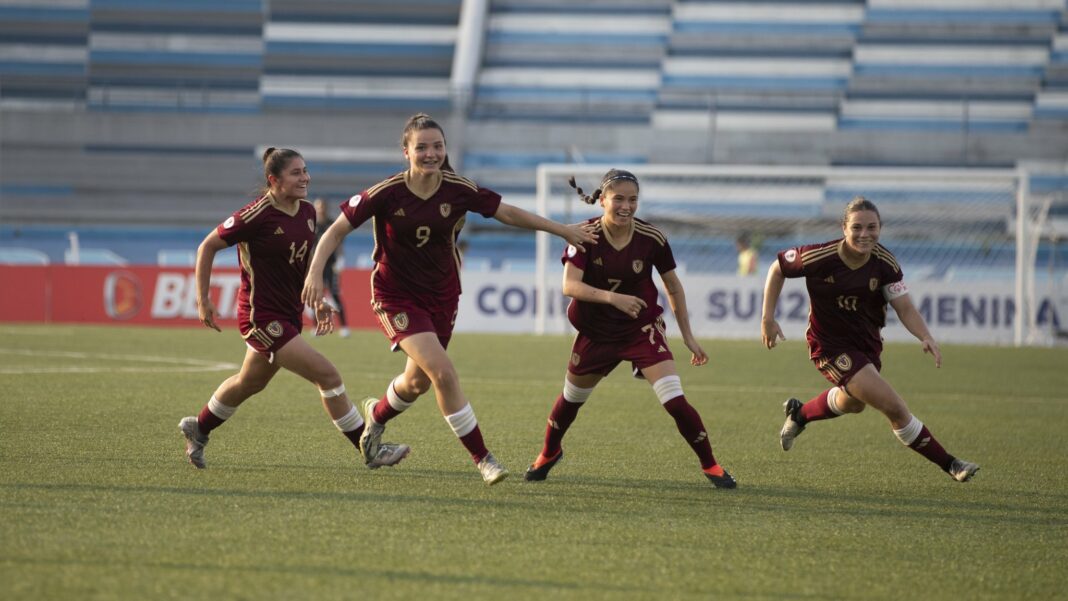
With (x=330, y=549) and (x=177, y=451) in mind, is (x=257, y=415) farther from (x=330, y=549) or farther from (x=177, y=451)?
(x=330, y=549)

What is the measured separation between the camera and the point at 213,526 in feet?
15.5

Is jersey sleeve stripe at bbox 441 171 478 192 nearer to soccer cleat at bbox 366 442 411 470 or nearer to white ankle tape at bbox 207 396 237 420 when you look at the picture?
soccer cleat at bbox 366 442 411 470

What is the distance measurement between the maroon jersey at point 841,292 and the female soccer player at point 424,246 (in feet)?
4.04

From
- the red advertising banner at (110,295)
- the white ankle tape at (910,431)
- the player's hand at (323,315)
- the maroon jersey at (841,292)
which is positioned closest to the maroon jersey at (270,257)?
the player's hand at (323,315)

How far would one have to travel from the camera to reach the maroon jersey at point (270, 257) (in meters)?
6.35

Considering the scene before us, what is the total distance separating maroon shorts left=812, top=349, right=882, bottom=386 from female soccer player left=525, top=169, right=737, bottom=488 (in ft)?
2.77

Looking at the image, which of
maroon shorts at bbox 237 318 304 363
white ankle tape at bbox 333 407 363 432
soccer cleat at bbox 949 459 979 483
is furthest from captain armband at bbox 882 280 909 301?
maroon shorts at bbox 237 318 304 363

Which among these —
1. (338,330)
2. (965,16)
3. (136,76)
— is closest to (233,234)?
(338,330)

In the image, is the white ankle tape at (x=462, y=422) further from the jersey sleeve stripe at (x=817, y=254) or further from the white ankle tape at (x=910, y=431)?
the white ankle tape at (x=910, y=431)

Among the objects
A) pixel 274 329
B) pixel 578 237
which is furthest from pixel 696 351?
pixel 274 329

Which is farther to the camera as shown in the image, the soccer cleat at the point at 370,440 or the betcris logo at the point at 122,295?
the betcris logo at the point at 122,295

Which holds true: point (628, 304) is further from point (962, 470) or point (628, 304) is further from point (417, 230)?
point (962, 470)

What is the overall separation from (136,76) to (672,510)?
1241 inches

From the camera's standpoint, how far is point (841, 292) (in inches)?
264
